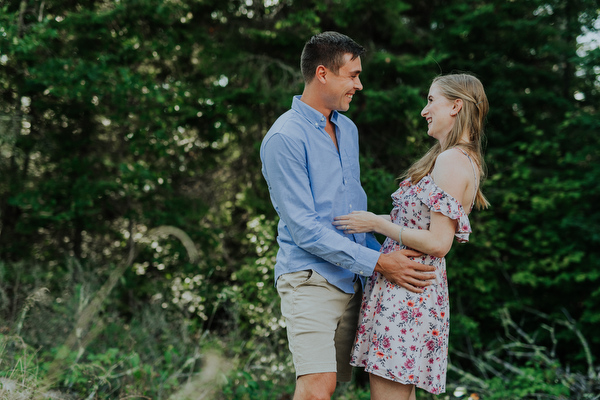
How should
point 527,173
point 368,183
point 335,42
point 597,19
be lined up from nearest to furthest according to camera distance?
point 335,42 < point 368,183 < point 597,19 < point 527,173

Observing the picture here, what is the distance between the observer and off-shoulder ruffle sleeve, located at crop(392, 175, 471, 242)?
6.64 ft

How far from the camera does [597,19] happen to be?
5.23m

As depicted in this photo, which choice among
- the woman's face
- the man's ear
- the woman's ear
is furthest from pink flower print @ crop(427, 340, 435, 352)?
the man's ear

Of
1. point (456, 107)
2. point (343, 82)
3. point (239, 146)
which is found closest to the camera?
point (456, 107)

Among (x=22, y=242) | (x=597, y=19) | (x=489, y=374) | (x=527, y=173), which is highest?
(x=597, y=19)

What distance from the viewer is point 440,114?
2.21 meters

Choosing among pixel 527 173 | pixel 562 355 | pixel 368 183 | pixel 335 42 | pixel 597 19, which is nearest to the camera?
pixel 335 42

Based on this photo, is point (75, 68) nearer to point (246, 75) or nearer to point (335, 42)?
point (246, 75)

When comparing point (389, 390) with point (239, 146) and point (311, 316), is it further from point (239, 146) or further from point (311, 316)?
point (239, 146)

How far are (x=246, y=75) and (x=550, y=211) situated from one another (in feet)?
11.8

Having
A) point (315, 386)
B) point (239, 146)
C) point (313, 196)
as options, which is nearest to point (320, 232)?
point (313, 196)

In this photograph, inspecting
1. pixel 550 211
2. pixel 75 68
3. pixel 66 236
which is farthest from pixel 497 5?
pixel 66 236

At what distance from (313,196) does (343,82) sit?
1.75 feet

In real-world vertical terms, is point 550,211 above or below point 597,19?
below
